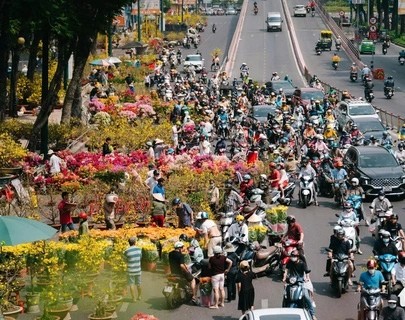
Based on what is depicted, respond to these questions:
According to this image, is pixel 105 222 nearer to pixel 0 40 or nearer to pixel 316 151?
pixel 316 151

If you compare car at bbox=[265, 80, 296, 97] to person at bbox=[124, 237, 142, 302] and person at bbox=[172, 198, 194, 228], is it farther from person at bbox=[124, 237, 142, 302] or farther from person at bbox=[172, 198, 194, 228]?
person at bbox=[124, 237, 142, 302]

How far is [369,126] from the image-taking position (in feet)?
142

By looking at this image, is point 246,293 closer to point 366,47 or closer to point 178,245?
point 178,245

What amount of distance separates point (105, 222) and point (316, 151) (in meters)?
9.79

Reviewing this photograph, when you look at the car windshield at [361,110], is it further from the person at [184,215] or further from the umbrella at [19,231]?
the umbrella at [19,231]

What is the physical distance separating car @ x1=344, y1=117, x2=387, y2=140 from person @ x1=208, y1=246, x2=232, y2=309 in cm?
2123

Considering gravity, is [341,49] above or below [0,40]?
below

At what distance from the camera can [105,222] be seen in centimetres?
2695

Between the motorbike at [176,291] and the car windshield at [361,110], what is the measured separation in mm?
25052

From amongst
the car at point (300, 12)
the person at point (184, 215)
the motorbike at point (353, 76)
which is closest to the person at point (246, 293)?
the person at point (184, 215)

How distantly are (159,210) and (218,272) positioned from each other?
20.1 feet

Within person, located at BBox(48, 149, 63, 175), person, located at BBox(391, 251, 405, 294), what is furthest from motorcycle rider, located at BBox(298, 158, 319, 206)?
person, located at BBox(391, 251, 405, 294)

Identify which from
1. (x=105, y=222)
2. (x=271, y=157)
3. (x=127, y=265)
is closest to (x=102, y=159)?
(x=271, y=157)

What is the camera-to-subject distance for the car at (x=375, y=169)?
105 ft
